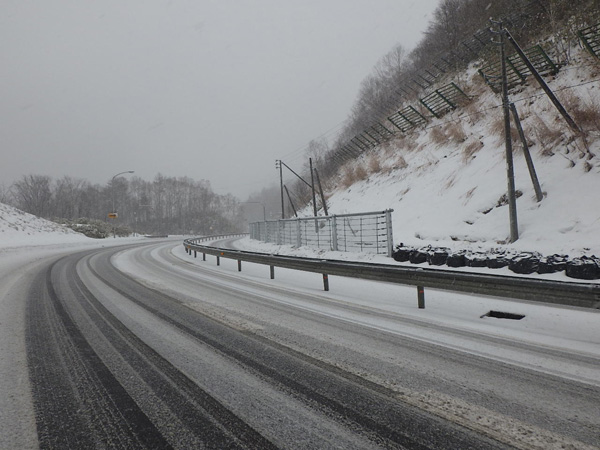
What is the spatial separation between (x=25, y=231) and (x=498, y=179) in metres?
41.3

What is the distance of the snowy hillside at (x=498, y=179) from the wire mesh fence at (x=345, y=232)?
2.06m

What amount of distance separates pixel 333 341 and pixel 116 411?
2526 millimetres

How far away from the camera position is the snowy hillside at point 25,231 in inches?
1104

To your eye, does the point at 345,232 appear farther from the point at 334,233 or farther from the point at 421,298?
the point at 421,298

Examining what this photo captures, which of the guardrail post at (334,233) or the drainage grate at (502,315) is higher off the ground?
the guardrail post at (334,233)

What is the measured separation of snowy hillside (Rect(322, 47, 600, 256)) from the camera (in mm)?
11414

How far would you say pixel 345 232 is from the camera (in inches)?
630

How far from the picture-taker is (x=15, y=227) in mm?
31812

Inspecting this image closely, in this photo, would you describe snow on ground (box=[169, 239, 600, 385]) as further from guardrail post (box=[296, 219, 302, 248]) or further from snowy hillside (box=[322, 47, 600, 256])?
guardrail post (box=[296, 219, 302, 248])

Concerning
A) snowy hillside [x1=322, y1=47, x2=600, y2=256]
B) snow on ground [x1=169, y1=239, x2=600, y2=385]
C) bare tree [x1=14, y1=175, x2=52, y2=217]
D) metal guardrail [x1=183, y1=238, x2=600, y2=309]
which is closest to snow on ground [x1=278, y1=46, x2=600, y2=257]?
snowy hillside [x1=322, y1=47, x2=600, y2=256]

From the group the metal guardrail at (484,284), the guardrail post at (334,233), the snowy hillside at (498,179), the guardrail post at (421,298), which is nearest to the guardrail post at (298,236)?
the guardrail post at (334,233)

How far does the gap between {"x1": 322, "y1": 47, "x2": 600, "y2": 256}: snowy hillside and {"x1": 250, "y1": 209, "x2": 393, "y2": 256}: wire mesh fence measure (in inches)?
81.3

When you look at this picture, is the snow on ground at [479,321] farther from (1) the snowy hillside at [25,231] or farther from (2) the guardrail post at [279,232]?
(1) the snowy hillside at [25,231]

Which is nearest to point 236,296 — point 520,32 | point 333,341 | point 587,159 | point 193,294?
point 193,294
